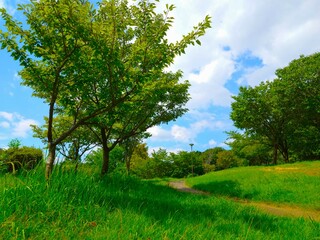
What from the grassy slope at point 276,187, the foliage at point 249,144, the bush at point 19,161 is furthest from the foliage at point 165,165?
the bush at point 19,161

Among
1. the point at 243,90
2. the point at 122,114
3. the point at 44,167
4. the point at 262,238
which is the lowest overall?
the point at 262,238

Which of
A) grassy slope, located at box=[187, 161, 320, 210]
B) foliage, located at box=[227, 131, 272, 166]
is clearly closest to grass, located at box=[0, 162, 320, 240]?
grassy slope, located at box=[187, 161, 320, 210]

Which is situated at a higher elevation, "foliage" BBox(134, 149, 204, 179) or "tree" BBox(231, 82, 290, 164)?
"tree" BBox(231, 82, 290, 164)

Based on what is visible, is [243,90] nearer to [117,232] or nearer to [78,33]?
[78,33]

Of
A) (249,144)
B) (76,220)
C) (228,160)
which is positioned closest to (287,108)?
(249,144)

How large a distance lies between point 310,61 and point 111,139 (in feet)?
90.8

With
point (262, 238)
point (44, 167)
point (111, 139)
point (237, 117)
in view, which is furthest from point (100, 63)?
point (237, 117)

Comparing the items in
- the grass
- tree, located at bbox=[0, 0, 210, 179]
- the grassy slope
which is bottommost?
the grass

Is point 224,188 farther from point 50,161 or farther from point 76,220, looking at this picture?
point 76,220

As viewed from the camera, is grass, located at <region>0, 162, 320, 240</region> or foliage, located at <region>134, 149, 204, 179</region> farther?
foliage, located at <region>134, 149, 204, 179</region>

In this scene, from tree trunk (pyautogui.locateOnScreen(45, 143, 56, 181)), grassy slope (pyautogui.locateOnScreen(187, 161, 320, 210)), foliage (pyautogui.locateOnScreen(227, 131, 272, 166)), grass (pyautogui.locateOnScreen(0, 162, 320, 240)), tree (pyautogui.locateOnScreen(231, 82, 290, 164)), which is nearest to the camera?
grass (pyautogui.locateOnScreen(0, 162, 320, 240))

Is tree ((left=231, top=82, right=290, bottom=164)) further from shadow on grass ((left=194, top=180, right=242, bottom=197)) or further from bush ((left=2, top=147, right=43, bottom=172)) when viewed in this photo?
bush ((left=2, top=147, right=43, bottom=172))

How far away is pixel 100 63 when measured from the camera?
803 cm

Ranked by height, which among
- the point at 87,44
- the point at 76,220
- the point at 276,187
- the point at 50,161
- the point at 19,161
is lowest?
the point at 76,220
